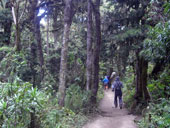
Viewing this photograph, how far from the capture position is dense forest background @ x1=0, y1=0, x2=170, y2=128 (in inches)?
236

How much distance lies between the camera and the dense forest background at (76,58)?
599cm

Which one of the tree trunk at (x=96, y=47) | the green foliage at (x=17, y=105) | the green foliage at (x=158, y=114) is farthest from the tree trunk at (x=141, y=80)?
the green foliage at (x=17, y=105)

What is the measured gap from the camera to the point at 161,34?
6105mm

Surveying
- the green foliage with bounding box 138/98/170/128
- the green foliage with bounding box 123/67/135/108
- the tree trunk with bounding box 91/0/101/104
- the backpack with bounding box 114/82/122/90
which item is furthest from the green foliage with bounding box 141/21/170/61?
the green foliage with bounding box 123/67/135/108

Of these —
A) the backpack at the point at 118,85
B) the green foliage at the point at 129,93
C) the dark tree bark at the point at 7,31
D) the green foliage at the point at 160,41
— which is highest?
the dark tree bark at the point at 7,31

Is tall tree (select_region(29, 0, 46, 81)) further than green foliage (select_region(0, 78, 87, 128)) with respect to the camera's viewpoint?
Yes

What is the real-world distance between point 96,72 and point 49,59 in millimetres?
4351

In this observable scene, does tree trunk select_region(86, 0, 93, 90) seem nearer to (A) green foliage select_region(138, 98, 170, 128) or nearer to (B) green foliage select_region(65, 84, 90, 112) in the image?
(B) green foliage select_region(65, 84, 90, 112)

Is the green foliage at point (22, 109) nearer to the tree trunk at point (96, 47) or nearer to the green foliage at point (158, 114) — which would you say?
the green foliage at point (158, 114)

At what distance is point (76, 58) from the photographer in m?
15.1

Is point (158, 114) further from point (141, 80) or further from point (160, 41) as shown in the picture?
point (141, 80)

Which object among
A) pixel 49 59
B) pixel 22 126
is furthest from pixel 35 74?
pixel 22 126

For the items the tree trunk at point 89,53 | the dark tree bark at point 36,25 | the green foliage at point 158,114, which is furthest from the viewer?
the dark tree bark at point 36,25

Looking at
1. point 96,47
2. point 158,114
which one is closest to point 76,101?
point 96,47
